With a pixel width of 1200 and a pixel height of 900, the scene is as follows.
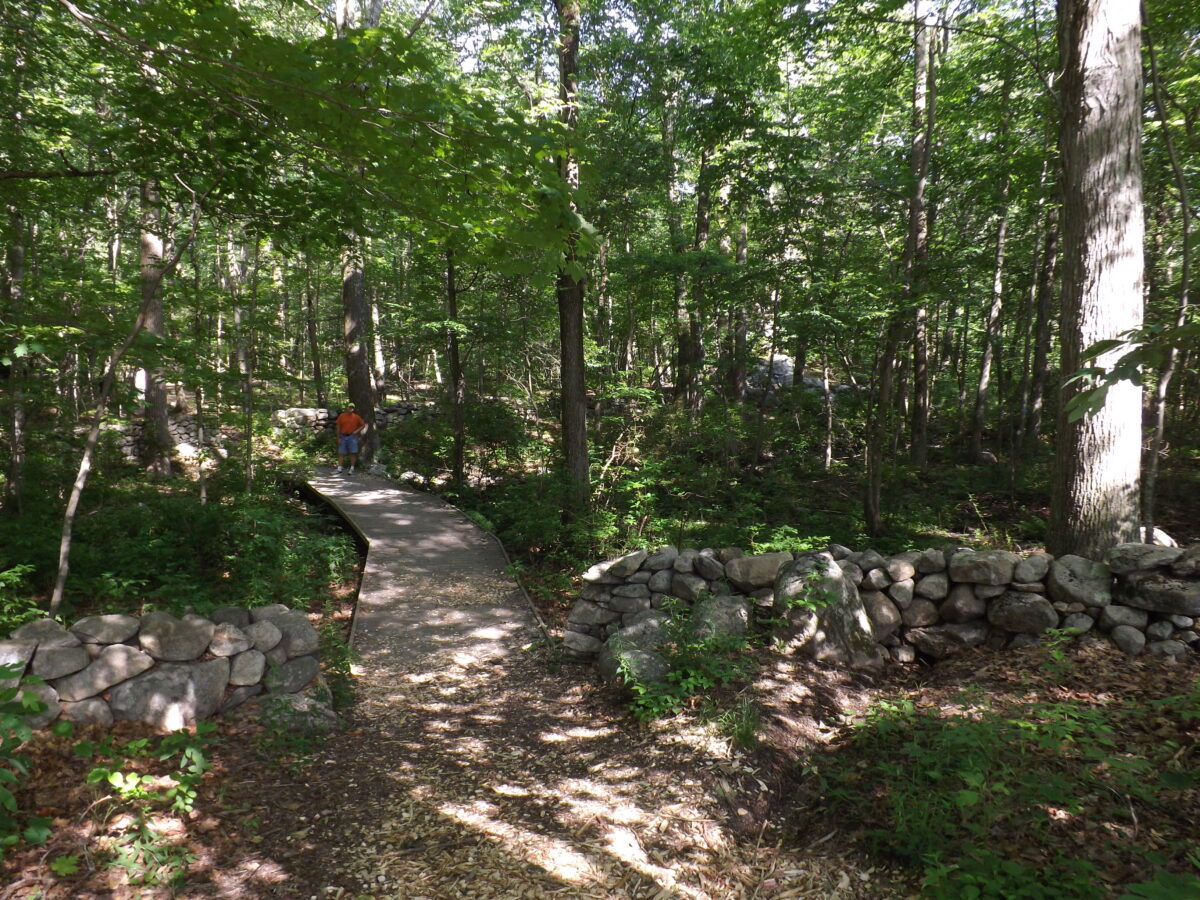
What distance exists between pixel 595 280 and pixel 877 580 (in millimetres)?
10990

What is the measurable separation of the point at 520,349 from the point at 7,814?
11194mm

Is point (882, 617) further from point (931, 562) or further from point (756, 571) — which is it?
point (756, 571)

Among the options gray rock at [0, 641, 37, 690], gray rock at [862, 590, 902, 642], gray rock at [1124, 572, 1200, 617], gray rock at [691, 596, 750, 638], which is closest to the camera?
gray rock at [0, 641, 37, 690]

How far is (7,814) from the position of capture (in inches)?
97.0

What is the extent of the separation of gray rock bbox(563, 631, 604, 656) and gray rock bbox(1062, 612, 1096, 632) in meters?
3.57

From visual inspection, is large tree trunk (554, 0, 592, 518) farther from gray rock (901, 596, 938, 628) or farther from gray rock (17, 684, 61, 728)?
gray rock (17, 684, 61, 728)

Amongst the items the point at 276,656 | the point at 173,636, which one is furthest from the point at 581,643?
the point at 173,636

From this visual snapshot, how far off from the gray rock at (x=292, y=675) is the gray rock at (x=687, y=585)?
3.02m

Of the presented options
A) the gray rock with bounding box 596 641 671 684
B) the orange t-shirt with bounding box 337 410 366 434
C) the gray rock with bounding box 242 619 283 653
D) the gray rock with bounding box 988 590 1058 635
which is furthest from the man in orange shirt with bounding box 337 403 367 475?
the gray rock with bounding box 988 590 1058 635

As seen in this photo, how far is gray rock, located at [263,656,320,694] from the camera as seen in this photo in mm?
4062

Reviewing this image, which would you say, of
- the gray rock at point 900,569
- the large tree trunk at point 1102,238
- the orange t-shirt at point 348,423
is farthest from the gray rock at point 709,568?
the orange t-shirt at point 348,423

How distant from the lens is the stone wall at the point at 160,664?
3.25 m

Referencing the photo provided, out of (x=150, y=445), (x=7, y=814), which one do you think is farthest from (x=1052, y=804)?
(x=150, y=445)

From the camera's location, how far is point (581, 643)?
549 centimetres
